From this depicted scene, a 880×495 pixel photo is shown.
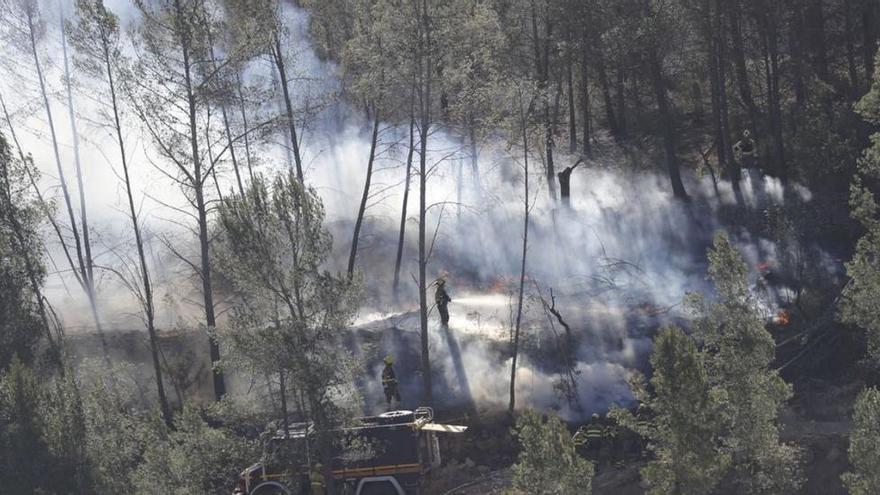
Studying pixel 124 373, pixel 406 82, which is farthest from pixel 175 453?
pixel 406 82

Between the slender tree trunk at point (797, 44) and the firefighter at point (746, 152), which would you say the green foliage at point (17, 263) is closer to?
the firefighter at point (746, 152)

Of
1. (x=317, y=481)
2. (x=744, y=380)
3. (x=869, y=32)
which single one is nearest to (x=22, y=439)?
(x=317, y=481)

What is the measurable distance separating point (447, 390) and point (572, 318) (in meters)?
4.67

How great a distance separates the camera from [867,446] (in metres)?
12.9

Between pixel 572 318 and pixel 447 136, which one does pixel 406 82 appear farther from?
pixel 447 136

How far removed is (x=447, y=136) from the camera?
133ft

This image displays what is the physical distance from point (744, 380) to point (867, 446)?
1.98 meters

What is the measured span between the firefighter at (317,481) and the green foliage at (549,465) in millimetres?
6995

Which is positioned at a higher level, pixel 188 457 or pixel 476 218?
pixel 476 218

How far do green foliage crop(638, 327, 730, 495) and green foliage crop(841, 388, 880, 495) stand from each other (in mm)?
1829

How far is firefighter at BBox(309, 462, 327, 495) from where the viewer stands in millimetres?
18828

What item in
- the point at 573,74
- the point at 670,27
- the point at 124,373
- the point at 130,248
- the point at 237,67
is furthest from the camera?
the point at 573,74

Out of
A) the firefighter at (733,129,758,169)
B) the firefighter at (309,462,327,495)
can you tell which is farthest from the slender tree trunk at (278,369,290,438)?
the firefighter at (733,129,758,169)

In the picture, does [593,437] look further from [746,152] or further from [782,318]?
[746,152]
